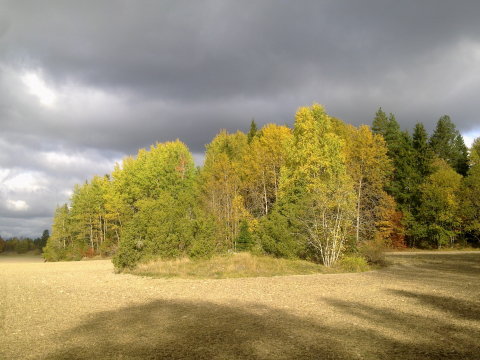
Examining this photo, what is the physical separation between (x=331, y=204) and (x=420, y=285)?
7.86m

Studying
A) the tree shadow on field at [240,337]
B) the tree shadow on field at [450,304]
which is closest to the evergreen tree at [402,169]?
the tree shadow on field at [450,304]

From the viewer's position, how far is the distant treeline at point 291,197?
22.5 m

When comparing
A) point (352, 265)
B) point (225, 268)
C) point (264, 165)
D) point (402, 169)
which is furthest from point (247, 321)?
point (402, 169)

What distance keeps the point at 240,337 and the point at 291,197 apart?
19.2 m

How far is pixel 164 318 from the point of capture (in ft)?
29.2

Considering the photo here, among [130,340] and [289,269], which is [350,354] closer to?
[130,340]

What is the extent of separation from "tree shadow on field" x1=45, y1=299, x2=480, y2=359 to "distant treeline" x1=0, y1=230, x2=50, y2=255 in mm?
92421

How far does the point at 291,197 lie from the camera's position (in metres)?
25.8

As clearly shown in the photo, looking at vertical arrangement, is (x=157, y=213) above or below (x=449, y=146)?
below

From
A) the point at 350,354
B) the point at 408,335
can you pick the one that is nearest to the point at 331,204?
the point at 408,335

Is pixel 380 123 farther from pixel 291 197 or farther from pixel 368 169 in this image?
pixel 291 197

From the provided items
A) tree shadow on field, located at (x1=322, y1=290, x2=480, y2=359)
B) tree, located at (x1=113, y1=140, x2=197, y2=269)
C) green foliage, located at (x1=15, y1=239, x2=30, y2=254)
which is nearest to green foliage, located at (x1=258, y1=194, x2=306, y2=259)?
tree, located at (x1=113, y1=140, x2=197, y2=269)

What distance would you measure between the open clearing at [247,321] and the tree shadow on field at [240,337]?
0.02m

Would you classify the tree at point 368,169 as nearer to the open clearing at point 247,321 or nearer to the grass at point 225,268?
the grass at point 225,268
